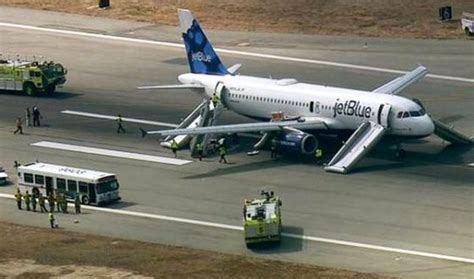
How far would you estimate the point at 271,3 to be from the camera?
17375 cm

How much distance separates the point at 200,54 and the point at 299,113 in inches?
525

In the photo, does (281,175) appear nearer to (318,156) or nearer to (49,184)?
(318,156)

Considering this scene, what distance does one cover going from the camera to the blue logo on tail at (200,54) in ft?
411

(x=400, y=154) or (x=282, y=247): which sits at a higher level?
(x=400, y=154)

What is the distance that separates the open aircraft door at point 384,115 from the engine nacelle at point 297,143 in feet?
18.3

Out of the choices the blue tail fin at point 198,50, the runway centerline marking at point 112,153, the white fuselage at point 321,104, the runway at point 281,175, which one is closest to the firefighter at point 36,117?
the runway at point 281,175

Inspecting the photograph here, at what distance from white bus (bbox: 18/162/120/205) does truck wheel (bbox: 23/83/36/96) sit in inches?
1323

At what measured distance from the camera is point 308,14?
16950 cm

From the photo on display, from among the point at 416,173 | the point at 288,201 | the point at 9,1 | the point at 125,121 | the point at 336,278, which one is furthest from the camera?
the point at 9,1

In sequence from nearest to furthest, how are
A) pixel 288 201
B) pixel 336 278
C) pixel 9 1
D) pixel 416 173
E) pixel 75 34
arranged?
pixel 336 278 → pixel 288 201 → pixel 416 173 → pixel 75 34 → pixel 9 1

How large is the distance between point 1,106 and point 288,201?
43276 mm

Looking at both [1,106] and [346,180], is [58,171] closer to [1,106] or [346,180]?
[346,180]

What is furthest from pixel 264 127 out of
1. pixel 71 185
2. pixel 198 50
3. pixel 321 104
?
pixel 71 185

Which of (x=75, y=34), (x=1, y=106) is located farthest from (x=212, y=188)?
(x=75, y=34)
